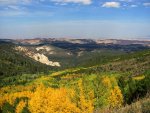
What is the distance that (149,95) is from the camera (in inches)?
509

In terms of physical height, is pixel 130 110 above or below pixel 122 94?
above

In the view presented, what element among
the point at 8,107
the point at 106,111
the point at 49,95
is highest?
the point at 106,111

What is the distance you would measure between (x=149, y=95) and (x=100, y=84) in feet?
247

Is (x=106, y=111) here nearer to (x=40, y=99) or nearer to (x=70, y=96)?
(x=40, y=99)

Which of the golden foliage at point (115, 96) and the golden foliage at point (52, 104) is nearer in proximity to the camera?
the golden foliage at point (52, 104)

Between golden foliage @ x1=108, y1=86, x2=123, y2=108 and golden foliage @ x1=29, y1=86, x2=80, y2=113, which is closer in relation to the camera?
golden foliage @ x1=29, y1=86, x2=80, y2=113

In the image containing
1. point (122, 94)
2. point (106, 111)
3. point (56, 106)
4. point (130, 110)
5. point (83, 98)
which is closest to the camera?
point (130, 110)

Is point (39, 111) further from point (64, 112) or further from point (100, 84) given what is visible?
point (100, 84)

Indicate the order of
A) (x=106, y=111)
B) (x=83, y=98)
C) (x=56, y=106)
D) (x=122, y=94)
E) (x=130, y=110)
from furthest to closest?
(x=122, y=94), (x=83, y=98), (x=56, y=106), (x=106, y=111), (x=130, y=110)

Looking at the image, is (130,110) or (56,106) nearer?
(130,110)

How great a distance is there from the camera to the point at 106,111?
1240 centimetres

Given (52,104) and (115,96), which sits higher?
(52,104)

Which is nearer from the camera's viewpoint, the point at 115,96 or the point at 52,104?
the point at 52,104

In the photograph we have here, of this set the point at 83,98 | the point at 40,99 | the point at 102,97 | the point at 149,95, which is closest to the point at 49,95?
the point at 40,99
